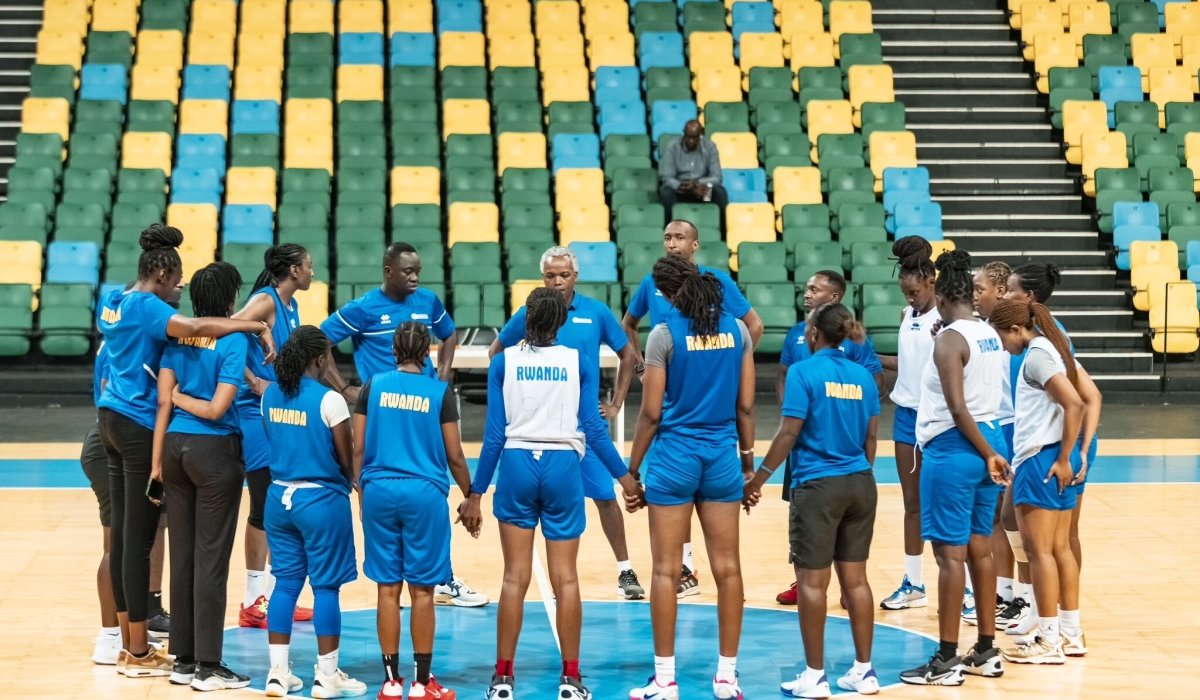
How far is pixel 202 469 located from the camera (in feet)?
17.3

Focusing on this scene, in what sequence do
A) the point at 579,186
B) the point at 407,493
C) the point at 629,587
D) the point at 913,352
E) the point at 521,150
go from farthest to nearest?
the point at 521,150
the point at 579,186
the point at 629,587
the point at 913,352
the point at 407,493

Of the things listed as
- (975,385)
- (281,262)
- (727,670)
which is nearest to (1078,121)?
(975,385)

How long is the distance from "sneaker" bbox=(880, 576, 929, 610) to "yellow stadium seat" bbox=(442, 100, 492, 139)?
10122 mm

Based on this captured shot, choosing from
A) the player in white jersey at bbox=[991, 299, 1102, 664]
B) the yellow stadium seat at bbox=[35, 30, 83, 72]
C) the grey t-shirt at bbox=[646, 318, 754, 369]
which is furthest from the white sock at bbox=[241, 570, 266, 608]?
the yellow stadium seat at bbox=[35, 30, 83, 72]

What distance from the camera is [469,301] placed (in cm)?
1341

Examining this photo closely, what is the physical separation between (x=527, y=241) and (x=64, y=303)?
15.1 feet

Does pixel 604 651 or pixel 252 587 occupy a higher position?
pixel 252 587

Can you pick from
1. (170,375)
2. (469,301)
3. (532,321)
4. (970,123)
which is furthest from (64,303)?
(970,123)

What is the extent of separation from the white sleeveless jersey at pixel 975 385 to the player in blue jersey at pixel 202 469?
277cm

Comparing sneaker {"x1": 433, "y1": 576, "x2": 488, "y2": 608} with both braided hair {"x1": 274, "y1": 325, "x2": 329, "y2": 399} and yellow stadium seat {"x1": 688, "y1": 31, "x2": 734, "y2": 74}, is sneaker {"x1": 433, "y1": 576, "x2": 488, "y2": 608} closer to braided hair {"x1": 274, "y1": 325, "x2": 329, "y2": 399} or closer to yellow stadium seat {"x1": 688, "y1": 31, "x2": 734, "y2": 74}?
braided hair {"x1": 274, "y1": 325, "x2": 329, "y2": 399}

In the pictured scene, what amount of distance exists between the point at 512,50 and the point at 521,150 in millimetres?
2010

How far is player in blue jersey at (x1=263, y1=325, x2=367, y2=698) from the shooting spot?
5102 mm

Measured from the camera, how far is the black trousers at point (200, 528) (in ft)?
17.3

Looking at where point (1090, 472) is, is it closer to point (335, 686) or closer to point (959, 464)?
point (959, 464)
